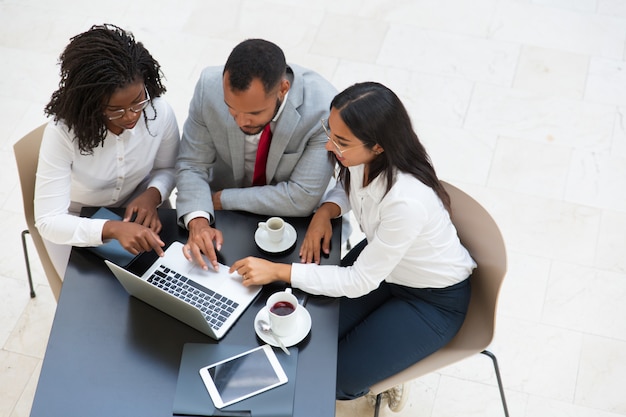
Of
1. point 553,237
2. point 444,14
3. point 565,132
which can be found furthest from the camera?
point 444,14

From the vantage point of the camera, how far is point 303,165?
2047 millimetres

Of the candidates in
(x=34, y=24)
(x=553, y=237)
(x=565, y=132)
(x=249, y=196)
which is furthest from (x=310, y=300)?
(x=34, y=24)

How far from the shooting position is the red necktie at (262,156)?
2031 millimetres

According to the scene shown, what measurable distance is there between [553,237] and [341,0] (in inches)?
74.7

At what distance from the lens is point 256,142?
6.84 feet

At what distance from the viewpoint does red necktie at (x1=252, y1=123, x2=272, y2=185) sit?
2.03 meters

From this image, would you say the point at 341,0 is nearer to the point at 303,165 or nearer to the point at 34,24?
the point at 34,24

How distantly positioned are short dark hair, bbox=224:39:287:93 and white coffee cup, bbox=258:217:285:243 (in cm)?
36

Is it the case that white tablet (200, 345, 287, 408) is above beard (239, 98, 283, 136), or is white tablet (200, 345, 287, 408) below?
below

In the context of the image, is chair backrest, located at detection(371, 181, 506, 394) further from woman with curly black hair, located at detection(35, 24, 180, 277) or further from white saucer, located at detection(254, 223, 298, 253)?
woman with curly black hair, located at detection(35, 24, 180, 277)

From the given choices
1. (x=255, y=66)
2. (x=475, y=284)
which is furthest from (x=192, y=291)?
(x=475, y=284)

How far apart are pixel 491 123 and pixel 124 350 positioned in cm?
229

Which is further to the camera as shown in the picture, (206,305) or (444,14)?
(444,14)

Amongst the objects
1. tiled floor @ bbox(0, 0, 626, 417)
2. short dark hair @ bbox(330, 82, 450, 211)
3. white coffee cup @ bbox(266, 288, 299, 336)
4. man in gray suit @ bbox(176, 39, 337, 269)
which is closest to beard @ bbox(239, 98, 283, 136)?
man in gray suit @ bbox(176, 39, 337, 269)
